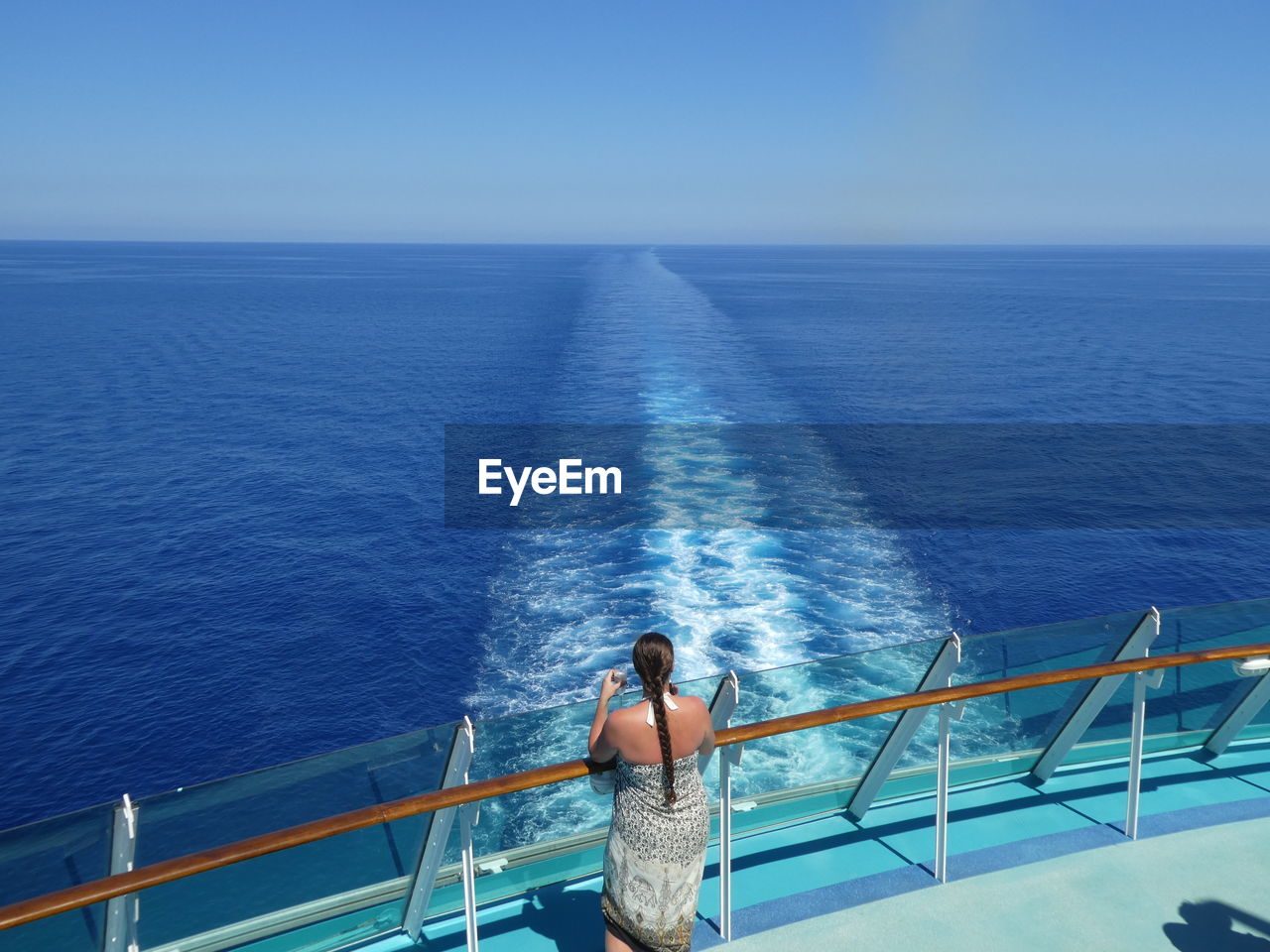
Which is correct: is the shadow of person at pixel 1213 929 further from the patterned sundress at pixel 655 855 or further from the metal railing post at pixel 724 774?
the patterned sundress at pixel 655 855

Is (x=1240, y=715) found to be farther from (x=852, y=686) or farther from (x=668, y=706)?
(x=668, y=706)

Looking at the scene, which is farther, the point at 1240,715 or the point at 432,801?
the point at 1240,715

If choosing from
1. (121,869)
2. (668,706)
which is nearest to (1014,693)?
(668,706)

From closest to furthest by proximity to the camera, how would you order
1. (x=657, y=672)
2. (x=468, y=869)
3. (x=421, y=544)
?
(x=657, y=672), (x=468, y=869), (x=421, y=544)

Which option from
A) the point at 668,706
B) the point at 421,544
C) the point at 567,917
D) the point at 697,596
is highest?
the point at 668,706

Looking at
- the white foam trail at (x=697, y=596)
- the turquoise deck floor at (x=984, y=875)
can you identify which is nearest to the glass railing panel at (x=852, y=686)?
the turquoise deck floor at (x=984, y=875)

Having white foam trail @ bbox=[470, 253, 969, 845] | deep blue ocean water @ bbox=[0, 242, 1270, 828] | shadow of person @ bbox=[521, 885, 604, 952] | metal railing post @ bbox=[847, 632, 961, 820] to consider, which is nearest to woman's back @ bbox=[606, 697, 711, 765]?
shadow of person @ bbox=[521, 885, 604, 952]

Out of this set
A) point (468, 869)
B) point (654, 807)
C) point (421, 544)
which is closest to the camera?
point (654, 807)

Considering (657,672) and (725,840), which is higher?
(657,672)
